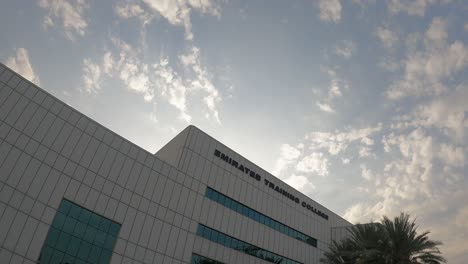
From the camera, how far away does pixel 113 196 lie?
31516 millimetres

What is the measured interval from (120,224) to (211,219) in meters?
10.8

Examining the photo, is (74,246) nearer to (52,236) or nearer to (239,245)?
(52,236)

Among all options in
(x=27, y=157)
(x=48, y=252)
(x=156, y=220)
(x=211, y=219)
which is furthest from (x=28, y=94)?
(x=211, y=219)

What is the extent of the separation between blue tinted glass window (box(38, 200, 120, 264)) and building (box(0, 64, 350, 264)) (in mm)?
80

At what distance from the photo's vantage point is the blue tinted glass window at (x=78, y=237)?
89.3ft

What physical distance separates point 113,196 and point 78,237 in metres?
4.46

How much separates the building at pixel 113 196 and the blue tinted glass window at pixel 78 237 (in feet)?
0.26

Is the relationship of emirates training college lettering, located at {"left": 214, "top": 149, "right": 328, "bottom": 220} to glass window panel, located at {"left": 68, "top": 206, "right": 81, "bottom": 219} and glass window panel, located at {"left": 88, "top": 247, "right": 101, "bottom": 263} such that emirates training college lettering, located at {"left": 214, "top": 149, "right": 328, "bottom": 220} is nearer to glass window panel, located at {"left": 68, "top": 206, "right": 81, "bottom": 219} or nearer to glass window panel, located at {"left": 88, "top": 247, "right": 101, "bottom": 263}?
glass window panel, located at {"left": 68, "top": 206, "right": 81, "bottom": 219}

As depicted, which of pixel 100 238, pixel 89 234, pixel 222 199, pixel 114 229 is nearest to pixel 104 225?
pixel 114 229

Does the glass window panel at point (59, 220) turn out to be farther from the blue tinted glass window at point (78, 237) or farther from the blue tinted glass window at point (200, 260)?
the blue tinted glass window at point (200, 260)

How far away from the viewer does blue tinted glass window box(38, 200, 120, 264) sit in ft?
89.3

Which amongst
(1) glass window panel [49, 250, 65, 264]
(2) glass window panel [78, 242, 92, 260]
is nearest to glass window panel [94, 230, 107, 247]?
(2) glass window panel [78, 242, 92, 260]

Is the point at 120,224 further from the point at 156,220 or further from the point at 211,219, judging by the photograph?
the point at 211,219

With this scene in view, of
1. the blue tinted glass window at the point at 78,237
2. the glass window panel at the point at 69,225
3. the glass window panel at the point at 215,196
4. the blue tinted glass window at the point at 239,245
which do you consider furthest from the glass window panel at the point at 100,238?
the glass window panel at the point at 215,196
